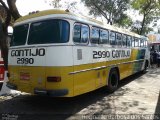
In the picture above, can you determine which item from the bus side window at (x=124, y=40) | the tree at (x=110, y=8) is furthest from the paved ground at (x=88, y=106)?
the tree at (x=110, y=8)

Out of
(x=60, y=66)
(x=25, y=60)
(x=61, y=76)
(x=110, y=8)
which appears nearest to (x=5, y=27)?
(x=25, y=60)

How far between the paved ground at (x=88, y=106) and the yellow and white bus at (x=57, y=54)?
0.61 metres

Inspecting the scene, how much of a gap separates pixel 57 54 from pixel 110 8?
23969 millimetres

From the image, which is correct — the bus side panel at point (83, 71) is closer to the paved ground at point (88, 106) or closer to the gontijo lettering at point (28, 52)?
the paved ground at point (88, 106)

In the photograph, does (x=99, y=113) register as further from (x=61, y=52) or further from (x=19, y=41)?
(x=19, y=41)

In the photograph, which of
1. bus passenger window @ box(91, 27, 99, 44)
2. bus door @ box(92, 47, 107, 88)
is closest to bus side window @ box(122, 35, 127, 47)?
bus door @ box(92, 47, 107, 88)

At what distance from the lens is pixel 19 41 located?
8.44 metres

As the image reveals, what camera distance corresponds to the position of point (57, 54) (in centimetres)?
728

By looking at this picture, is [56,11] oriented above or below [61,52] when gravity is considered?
above

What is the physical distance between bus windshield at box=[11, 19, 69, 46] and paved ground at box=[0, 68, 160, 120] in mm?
2022

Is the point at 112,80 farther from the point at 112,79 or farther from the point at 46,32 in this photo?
the point at 46,32

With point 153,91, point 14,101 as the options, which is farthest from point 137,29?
point 14,101

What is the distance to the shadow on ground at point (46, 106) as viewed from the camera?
7.54 meters

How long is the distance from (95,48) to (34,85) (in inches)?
96.0
